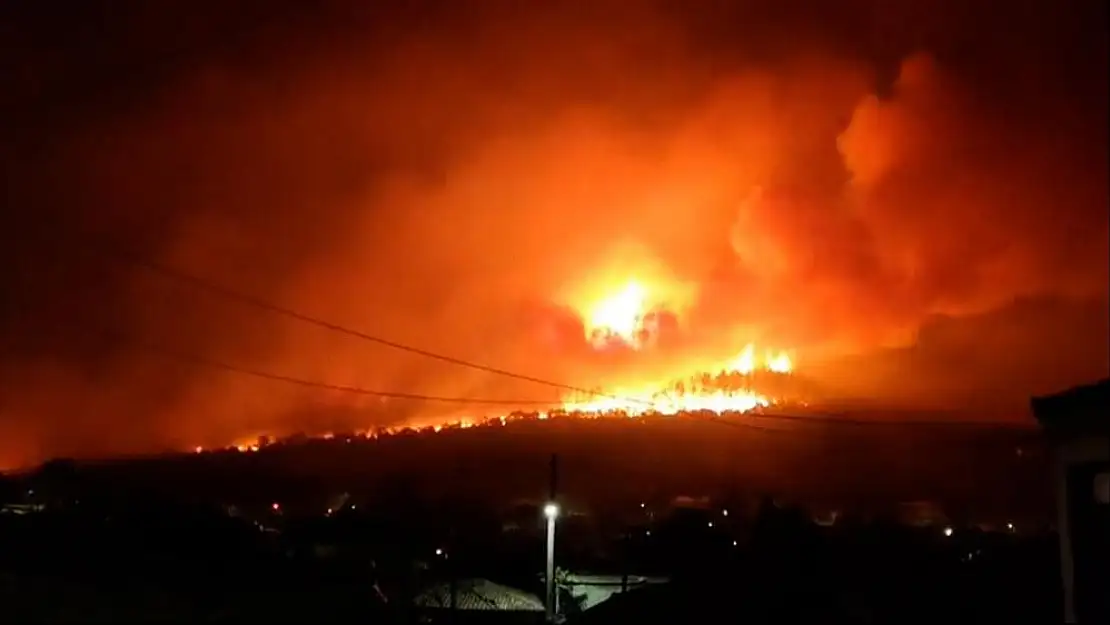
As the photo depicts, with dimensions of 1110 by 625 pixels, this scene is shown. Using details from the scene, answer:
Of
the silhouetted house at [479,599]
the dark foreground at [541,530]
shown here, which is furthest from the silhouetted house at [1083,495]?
the silhouetted house at [479,599]

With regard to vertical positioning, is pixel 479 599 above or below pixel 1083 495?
below

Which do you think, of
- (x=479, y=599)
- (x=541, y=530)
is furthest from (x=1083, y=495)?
(x=541, y=530)

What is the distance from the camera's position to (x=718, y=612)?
18.1m

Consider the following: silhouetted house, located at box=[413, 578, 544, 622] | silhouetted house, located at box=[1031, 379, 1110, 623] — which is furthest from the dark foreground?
silhouetted house, located at box=[1031, 379, 1110, 623]

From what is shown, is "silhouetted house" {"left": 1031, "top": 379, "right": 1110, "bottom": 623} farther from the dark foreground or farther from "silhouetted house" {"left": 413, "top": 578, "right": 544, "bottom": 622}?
"silhouetted house" {"left": 413, "top": 578, "right": 544, "bottom": 622}

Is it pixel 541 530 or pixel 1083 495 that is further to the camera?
pixel 541 530

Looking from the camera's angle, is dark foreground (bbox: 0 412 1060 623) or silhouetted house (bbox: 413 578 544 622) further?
silhouetted house (bbox: 413 578 544 622)

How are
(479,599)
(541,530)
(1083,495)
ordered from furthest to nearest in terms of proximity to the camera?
1. (541,530)
2. (479,599)
3. (1083,495)

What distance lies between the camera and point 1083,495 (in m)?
12.7

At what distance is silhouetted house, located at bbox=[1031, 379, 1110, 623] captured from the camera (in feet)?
39.9

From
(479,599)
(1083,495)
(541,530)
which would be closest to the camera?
(1083,495)

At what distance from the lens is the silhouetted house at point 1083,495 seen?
39.9 feet

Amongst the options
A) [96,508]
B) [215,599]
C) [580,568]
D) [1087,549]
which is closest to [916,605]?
[1087,549]

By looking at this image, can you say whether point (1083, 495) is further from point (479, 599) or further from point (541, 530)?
point (541, 530)
